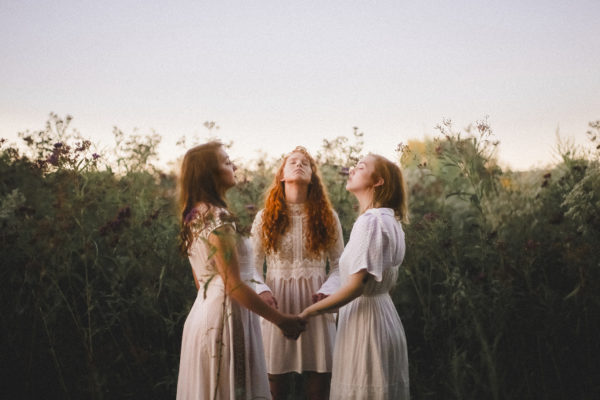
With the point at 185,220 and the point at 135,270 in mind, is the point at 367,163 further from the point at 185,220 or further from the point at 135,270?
the point at 135,270

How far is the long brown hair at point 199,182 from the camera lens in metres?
2.45

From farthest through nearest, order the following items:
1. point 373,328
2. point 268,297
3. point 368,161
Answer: point 268,297 < point 368,161 < point 373,328

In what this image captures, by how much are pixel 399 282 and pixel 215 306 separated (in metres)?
2.25

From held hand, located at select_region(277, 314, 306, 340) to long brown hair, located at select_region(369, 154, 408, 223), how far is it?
2.80ft

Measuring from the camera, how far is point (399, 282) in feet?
13.5

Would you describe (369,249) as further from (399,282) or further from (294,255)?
(399,282)

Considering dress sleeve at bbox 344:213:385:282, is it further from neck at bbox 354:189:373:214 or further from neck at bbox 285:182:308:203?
neck at bbox 285:182:308:203

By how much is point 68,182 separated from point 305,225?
175 centimetres

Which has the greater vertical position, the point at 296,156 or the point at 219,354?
the point at 296,156

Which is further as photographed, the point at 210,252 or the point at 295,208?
the point at 295,208


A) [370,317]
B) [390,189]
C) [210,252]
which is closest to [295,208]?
[390,189]

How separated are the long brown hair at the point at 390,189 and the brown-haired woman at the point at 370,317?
0.13 m

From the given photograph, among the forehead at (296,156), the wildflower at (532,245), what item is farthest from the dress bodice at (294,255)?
the wildflower at (532,245)

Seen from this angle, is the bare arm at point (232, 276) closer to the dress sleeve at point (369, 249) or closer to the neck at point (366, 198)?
the dress sleeve at point (369, 249)
